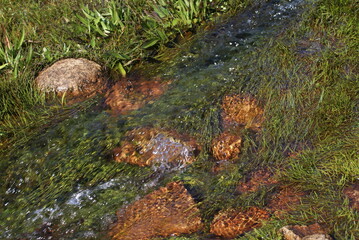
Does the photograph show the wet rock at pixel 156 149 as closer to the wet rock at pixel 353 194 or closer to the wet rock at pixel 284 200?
the wet rock at pixel 284 200

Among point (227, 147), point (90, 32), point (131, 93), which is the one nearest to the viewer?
point (227, 147)

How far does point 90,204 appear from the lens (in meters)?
4.48

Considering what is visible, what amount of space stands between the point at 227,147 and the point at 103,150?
124 cm

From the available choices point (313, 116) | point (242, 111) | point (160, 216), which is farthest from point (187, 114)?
point (160, 216)

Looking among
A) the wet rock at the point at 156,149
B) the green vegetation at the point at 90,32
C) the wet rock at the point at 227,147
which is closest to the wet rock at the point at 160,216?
the wet rock at the point at 156,149

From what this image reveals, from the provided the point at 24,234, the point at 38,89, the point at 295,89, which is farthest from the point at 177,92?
the point at 24,234

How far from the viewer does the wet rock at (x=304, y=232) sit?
3.21 m

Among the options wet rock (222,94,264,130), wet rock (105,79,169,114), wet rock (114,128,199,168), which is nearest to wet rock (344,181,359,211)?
wet rock (222,94,264,130)

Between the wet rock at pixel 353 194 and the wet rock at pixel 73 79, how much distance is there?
131 inches

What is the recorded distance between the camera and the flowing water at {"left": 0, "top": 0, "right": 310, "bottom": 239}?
174 inches

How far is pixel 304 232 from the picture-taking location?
3365 millimetres

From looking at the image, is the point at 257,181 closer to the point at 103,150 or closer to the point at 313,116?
the point at 313,116

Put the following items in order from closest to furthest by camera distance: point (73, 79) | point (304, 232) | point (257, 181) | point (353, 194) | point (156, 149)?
point (304, 232) < point (353, 194) < point (257, 181) < point (156, 149) < point (73, 79)

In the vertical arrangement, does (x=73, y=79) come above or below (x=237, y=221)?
above
